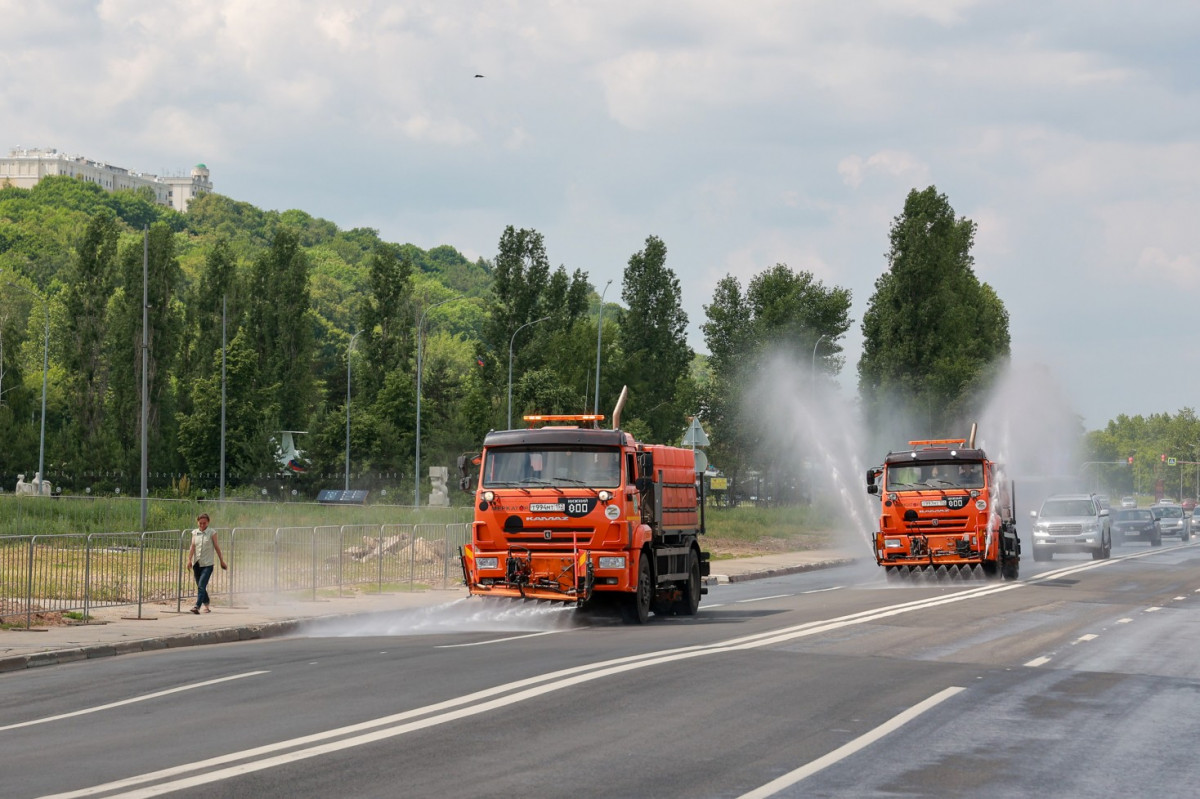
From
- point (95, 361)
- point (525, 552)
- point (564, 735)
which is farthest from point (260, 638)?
point (95, 361)

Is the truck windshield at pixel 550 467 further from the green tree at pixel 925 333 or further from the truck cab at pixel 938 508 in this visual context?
the green tree at pixel 925 333

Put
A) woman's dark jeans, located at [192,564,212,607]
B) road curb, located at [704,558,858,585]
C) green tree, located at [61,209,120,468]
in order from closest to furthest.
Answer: woman's dark jeans, located at [192,564,212,607], road curb, located at [704,558,858,585], green tree, located at [61,209,120,468]

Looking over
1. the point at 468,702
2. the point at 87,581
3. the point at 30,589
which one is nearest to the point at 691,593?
the point at 87,581

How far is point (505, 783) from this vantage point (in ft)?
30.0

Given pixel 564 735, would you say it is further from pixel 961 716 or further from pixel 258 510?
pixel 258 510

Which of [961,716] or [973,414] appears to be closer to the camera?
[961,716]

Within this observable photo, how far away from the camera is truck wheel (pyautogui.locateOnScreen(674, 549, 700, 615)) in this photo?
2509 cm

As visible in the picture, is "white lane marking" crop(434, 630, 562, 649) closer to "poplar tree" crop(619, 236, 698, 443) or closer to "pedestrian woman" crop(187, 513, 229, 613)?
"pedestrian woman" crop(187, 513, 229, 613)

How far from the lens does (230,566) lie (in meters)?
27.2

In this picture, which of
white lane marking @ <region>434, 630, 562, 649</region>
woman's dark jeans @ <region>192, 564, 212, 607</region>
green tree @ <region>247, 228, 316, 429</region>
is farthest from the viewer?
green tree @ <region>247, 228, 316, 429</region>

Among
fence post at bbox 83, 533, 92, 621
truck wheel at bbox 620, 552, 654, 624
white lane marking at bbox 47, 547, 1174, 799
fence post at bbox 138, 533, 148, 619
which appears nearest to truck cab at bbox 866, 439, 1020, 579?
white lane marking at bbox 47, 547, 1174, 799

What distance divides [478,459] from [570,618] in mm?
3028

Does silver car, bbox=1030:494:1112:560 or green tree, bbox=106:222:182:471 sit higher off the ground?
green tree, bbox=106:222:182:471

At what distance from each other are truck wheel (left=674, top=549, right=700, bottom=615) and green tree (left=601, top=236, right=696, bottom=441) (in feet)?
217
